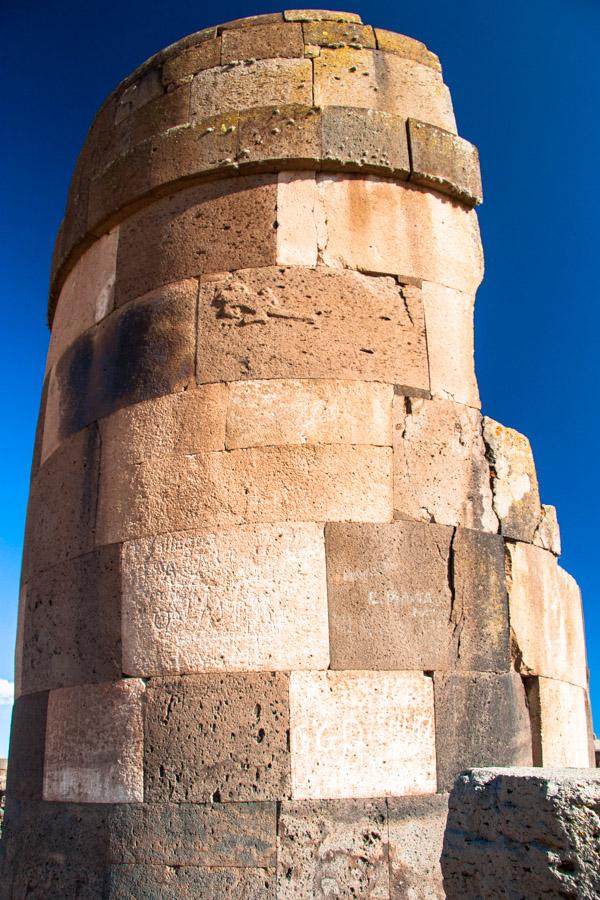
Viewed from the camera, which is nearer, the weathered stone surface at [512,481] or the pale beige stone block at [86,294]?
the weathered stone surface at [512,481]

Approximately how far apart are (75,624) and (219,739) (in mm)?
1050

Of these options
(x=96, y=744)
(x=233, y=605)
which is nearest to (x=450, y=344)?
(x=233, y=605)

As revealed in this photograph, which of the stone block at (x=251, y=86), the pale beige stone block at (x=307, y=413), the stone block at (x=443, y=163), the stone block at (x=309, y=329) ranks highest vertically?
the stone block at (x=251, y=86)

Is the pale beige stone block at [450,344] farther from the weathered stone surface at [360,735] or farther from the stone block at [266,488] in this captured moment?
the weathered stone surface at [360,735]

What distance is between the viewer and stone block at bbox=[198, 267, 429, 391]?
4.05 meters

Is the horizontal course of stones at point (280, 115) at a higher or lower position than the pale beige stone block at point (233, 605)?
higher

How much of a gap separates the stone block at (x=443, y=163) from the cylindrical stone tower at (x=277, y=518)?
2 centimetres

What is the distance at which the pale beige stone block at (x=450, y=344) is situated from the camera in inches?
167

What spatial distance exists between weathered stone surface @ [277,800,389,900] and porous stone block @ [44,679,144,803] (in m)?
0.69

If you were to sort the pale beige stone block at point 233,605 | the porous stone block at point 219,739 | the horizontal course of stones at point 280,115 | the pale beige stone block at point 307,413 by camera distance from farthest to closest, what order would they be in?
the horizontal course of stones at point 280,115
the pale beige stone block at point 307,413
the pale beige stone block at point 233,605
the porous stone block at point 219,739

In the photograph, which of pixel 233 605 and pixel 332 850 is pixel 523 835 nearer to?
pixel 332 850

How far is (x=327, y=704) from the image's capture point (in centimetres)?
356

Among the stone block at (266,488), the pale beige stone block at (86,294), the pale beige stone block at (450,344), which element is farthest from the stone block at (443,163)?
the pale beige stone block at (86,294)

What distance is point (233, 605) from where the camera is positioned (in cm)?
372
